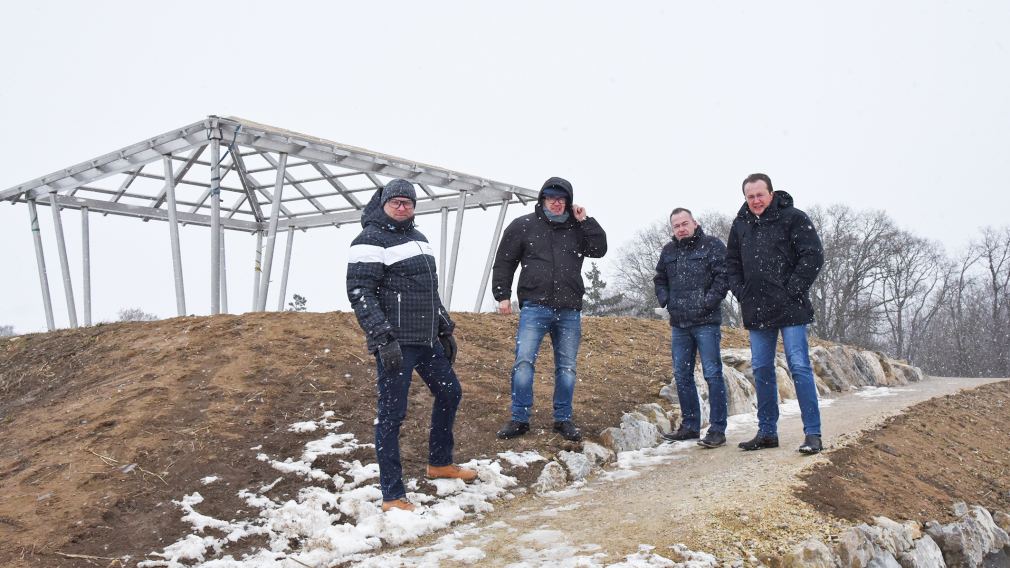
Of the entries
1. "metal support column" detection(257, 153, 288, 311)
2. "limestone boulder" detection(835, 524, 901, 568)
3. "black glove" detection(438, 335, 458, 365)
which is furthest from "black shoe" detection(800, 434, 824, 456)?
"metal support column" detection(257, 153, 288, 311)

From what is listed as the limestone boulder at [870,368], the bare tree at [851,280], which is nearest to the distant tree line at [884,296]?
the bare tree at [851,280]

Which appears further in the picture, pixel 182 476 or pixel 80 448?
pixel 80 448

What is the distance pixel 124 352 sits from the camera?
7.46 m

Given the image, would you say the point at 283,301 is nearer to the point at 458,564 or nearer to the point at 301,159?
the point at 301,159

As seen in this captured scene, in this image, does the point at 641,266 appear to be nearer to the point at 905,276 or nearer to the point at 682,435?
the point at 905,276

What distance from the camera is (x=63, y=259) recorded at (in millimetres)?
13469

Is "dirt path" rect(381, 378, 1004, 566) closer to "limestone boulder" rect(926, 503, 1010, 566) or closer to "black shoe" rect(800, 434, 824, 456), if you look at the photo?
"black shoe" rect(800, 434, 824, 456)

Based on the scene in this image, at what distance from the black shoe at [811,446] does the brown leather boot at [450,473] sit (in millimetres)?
2514

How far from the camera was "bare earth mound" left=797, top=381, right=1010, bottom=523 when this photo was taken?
4.44 m

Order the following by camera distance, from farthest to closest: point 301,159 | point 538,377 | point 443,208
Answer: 1. point 443,208
2. point 301,159
3. point 538,377

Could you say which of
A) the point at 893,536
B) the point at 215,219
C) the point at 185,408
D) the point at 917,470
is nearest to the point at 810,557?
the point at 893,536

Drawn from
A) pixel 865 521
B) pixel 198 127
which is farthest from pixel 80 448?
pixel 198 127

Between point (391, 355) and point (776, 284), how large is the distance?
307cm

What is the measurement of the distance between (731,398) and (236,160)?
9565 mm
